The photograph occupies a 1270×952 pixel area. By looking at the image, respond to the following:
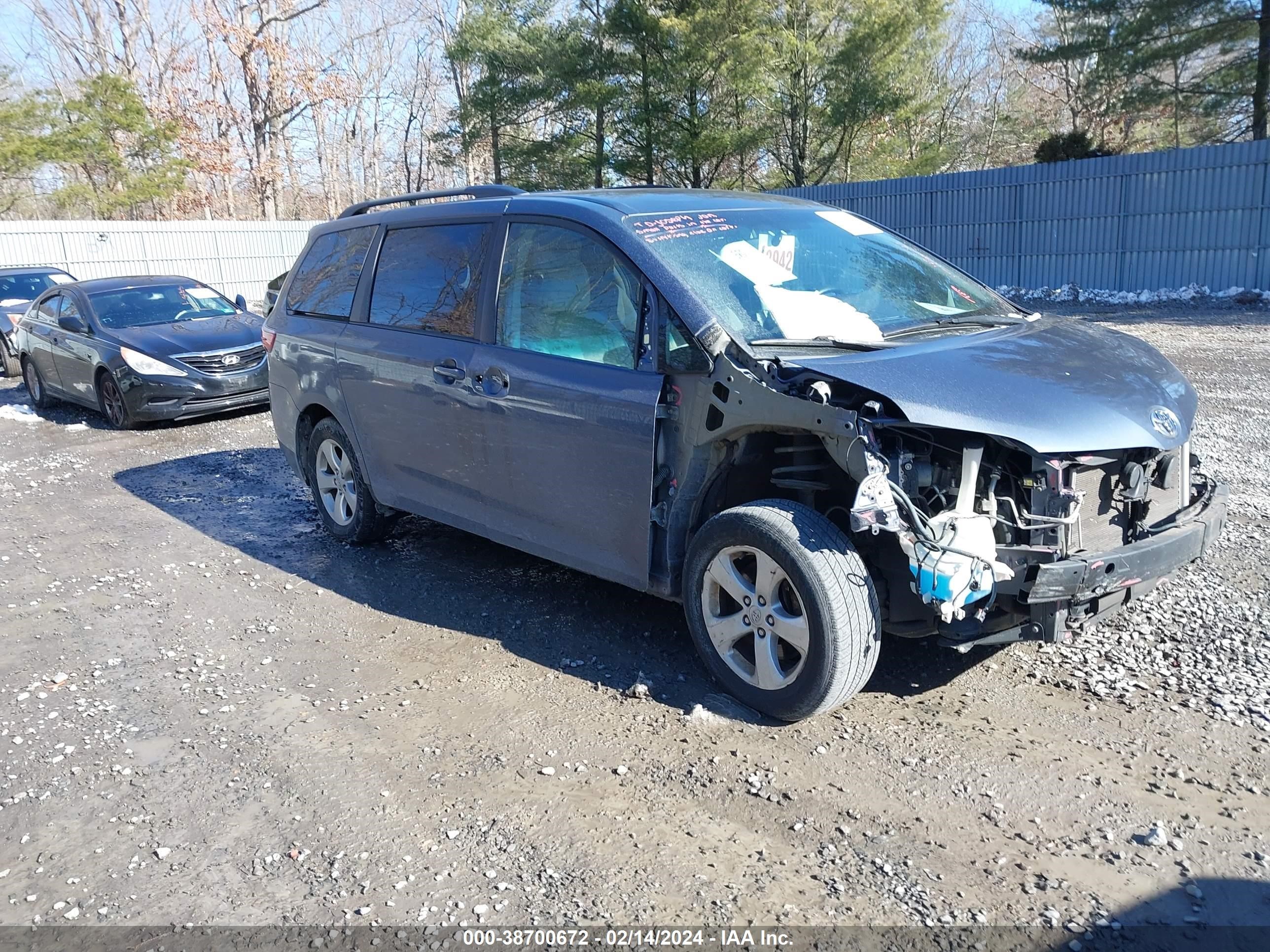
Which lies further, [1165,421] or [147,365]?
[147,365]

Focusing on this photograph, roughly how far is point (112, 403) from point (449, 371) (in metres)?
7.56

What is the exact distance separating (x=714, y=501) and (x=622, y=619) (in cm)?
105

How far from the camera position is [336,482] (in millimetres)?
6223

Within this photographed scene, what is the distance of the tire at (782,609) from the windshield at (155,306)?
373 inches

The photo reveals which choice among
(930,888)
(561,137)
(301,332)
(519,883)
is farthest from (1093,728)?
(561,137)

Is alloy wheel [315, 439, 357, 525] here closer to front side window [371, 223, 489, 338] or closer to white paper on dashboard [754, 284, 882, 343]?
front side window [371, 223, 489, 338]

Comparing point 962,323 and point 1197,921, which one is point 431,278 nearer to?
point 962,323

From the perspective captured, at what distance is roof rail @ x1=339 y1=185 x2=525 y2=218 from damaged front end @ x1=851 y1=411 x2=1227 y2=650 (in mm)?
2462

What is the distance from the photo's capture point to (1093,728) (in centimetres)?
360

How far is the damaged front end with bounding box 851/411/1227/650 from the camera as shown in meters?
3.33

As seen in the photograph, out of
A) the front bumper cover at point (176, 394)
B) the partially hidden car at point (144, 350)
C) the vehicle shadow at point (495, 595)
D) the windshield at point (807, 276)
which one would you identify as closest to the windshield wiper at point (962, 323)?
the windshield at point (807, 276)

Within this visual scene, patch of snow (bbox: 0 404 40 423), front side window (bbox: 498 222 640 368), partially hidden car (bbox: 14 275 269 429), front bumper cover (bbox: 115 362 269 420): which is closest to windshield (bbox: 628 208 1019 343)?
front side window (bbox: 498 222 640 368)

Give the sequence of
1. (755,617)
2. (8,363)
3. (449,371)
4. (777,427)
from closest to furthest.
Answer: (777,427), (755,617), (449,371), (8,363)

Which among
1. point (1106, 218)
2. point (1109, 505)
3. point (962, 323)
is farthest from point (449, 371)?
point (1106, 218)
